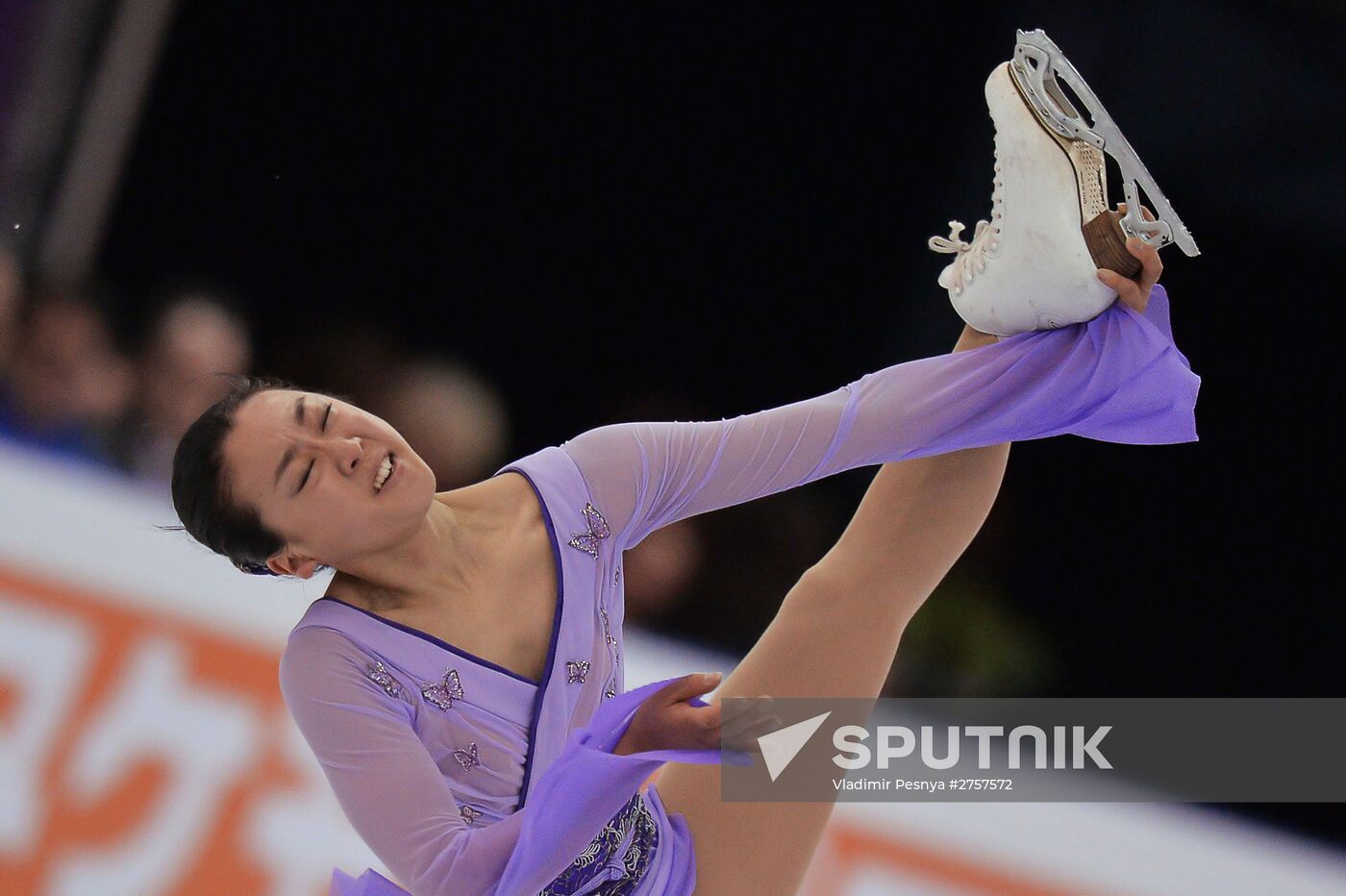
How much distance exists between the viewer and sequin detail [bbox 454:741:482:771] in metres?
1.66

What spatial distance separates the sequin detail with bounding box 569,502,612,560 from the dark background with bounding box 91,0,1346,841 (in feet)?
4.47

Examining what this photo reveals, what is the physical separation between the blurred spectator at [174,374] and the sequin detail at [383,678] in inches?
57.9

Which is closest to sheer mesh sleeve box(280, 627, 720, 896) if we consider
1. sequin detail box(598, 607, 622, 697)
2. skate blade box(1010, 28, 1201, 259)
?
sequin detail box(598, 607, 622, 697)

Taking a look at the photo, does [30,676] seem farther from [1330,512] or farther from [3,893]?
[1330,512]

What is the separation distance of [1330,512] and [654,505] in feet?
7.13

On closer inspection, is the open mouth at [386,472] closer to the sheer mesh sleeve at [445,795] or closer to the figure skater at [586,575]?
the figure skater at [586,575]

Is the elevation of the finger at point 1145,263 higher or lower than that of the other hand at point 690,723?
higher

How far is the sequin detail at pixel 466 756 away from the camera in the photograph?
1.66 m

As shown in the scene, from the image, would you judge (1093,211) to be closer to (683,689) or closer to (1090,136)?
(1090,136)

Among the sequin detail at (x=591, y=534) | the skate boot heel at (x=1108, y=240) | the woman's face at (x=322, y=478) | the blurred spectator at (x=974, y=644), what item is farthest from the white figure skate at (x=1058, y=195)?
the blurred spectator at (x=974, y=644)

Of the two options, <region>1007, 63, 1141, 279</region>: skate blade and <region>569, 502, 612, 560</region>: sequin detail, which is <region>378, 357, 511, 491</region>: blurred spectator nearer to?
<region>569, 502, 612, 560</region>: sequin detail

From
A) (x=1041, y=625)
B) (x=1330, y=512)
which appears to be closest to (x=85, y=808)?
(x=1041, y=625)

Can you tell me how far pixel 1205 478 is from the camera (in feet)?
10.7

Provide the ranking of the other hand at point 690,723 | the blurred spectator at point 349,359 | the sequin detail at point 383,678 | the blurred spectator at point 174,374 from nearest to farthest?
1. the other hand at point 690,723
2. the sequin detail at point 383,678
3. the blurred spectator at point 174,374
4. the blurred spectator at point 349,359
